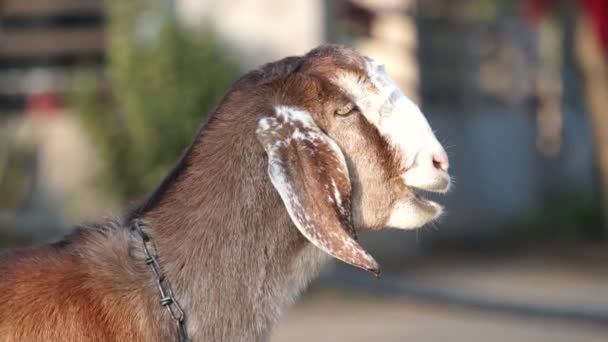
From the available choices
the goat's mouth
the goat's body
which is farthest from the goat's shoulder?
the goat's mouth

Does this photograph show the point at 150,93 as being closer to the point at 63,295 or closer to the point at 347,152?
the point at 347,152

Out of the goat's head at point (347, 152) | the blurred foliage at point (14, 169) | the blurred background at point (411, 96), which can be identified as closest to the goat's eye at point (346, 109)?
the goat's head at point (347, 152)

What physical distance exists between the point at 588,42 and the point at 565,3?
108 cm

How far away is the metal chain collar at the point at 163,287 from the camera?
3797mm

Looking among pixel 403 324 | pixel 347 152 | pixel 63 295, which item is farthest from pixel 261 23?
pixel 63 295

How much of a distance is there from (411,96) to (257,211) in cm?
981

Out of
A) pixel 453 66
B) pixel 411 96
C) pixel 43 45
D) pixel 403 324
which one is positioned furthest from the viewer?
pixel 453 66

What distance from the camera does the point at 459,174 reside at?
48.3 ft

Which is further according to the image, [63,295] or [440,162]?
[440,162]

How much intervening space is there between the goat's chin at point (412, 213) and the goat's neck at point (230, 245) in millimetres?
306

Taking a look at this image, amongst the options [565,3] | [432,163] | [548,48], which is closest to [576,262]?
[565,3]

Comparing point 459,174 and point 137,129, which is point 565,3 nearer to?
point 459,174

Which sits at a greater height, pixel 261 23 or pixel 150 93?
pixel 261 23

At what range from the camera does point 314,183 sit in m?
3.73
